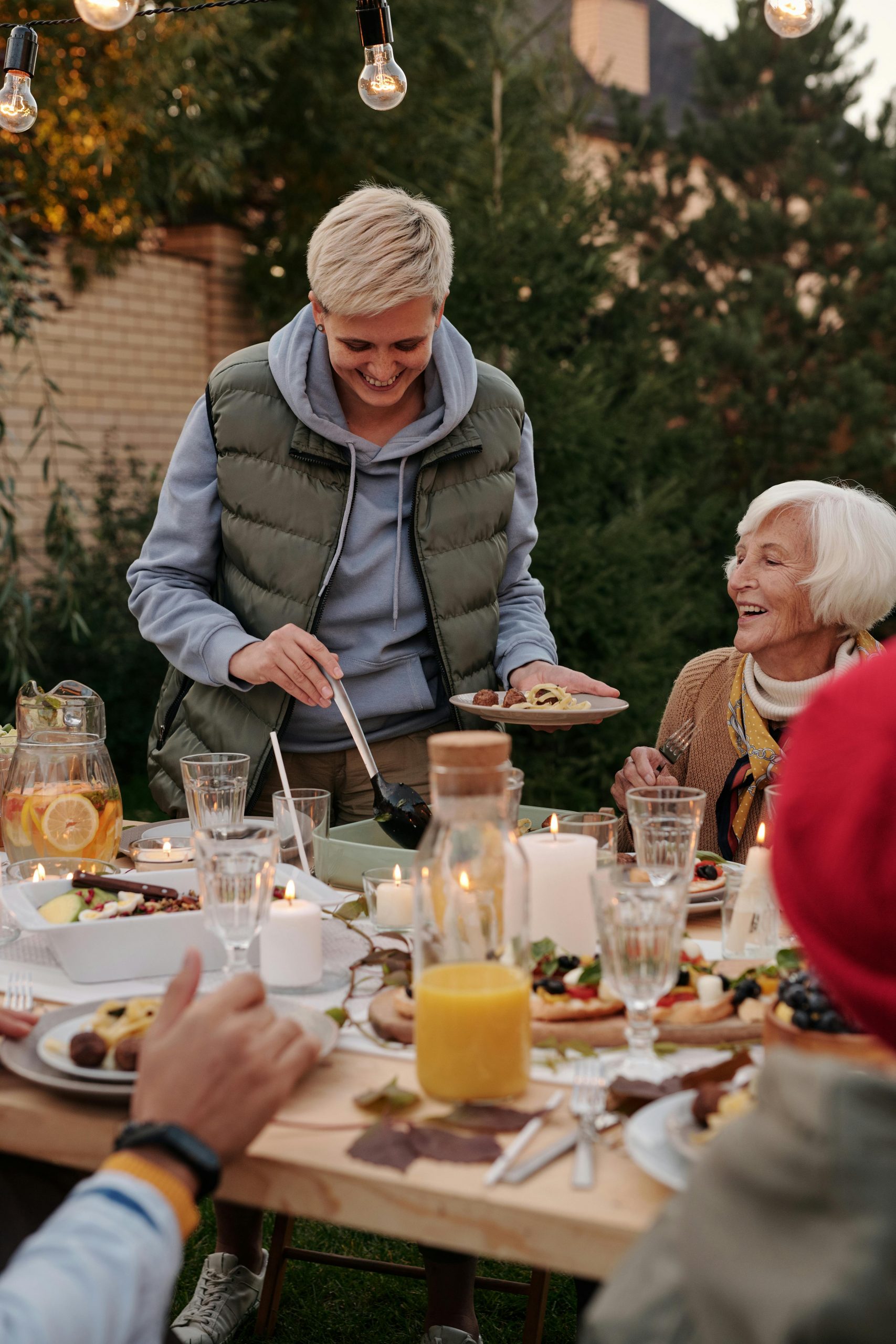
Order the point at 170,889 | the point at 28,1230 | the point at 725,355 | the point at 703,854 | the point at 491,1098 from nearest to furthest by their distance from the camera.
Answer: the point at 491,1098 → the point at 28,1230 → the point at 170,889 → the point at 703,854 → the point at 725,355

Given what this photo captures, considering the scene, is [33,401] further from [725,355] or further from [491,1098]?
[491,1098]

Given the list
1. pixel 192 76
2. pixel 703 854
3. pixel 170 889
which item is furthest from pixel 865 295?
pixel 170 889

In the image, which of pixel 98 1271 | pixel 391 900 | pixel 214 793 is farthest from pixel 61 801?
pixel 98 1271

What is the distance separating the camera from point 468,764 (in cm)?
140

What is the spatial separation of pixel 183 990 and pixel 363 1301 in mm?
1944

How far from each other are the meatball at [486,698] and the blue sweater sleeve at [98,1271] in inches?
59.9

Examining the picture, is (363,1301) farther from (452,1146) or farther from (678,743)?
(452,1146)

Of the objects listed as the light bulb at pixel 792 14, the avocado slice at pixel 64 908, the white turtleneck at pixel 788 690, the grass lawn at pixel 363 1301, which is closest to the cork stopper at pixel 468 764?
the avocado slice at pixel 64 908

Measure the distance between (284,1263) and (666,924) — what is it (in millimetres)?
1655

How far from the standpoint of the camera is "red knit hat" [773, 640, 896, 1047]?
3.06 ft

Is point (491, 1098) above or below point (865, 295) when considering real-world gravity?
below

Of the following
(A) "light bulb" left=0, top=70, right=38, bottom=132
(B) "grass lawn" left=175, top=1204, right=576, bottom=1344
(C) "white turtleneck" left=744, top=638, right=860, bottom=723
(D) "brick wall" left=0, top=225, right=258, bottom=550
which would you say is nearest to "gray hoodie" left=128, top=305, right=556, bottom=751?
(C) "white turtleneck" left=744, top=638, right=860, bottom=723

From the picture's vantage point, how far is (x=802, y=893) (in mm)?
992

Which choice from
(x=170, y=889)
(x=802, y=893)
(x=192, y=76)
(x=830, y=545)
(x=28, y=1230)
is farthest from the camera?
(x=192, y=76)
